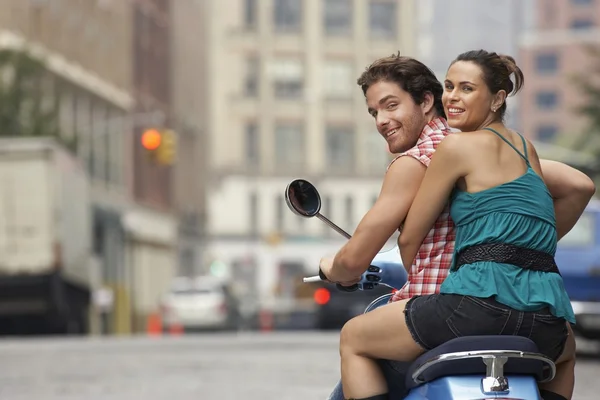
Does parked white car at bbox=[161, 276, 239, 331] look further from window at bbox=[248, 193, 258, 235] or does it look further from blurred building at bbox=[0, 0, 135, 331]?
window at bbox=[248, 193, 258, 235]

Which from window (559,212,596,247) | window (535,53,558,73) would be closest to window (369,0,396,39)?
window (535,53,558,73)

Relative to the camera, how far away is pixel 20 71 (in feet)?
143

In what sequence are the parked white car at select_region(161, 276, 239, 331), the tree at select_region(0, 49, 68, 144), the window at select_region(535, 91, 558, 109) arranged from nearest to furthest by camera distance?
1. the parked white car at select_region(161, 276, 239, 331)
2. the tree at select_region(0, 49, 68, 144)
3. the window at select_region(535, 91, 558, 109)

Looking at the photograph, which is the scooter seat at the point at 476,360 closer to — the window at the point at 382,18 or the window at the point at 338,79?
the window at the point at 338,79

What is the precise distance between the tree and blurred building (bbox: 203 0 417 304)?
45.2 metres

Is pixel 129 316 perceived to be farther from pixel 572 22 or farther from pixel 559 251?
pixel 572 22

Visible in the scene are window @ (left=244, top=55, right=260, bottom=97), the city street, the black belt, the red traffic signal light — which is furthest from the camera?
window @ (left=244, top=55, right=260, bottom=97)

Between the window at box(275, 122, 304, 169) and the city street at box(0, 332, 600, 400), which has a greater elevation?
the city street at box(0, 332, 600, 400)

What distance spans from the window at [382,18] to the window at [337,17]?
1.30 m

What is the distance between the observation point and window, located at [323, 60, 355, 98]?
94.7 m

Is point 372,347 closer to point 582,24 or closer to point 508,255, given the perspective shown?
point 508,255

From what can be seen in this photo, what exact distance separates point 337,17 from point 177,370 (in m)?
79.0

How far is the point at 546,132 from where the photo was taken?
13688cm

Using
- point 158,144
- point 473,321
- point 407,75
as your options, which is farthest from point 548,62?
point 473,321
